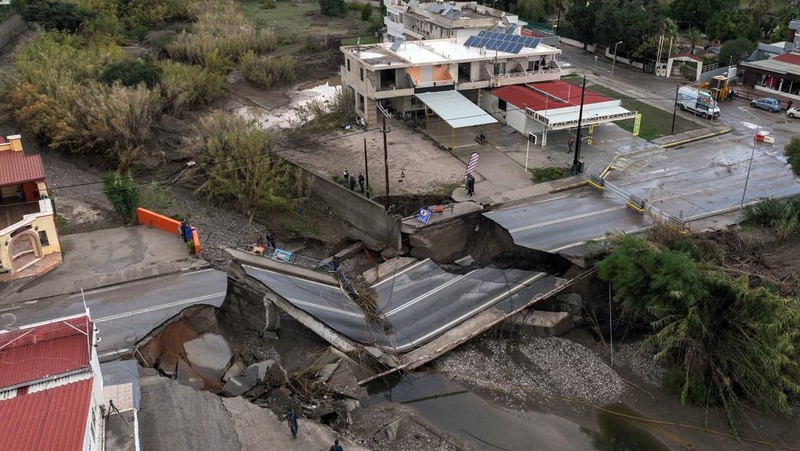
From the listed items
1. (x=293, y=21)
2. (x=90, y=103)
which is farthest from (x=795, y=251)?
(x=293, y=21)

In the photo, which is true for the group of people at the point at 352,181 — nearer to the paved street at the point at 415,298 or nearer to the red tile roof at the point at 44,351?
the paved street at the point at 415,298

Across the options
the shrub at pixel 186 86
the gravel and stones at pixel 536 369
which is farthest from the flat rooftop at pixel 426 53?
the gravel and stones at pixel 536 369

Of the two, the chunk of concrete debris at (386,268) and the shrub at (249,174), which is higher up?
the shrub at (249,174)

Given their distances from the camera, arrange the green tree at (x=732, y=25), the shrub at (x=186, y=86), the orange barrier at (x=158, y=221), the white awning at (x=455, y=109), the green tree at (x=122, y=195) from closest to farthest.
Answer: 1. the orange barrier at (x=158, y=221)
2. the green tree at (x=122, y=195)
3. the white awning at (x=455, y=109)
4. the shrub at (x=186, y=86)
5. the green tree at (x=732, y=25)

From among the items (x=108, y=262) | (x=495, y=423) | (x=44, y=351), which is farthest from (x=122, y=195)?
(x=495, y=423)

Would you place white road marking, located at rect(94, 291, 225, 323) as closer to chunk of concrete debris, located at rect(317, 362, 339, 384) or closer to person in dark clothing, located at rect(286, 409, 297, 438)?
chunk of concrete debris, located at rect(317, 362, 339, 384)
